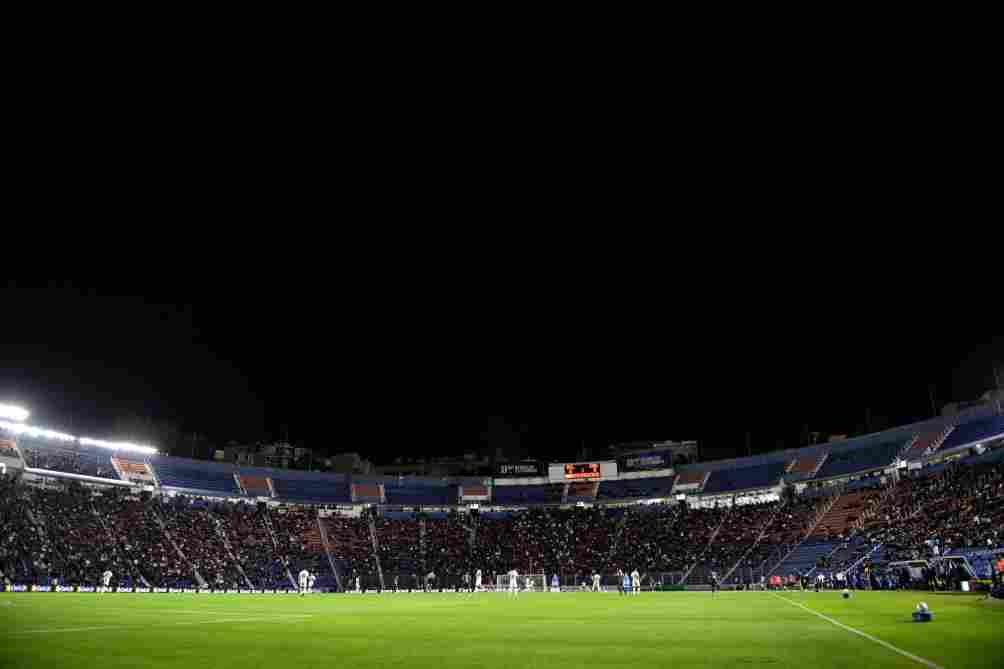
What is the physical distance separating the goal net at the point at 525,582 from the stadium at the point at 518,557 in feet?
0.96

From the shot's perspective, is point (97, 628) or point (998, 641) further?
point (97, 628)

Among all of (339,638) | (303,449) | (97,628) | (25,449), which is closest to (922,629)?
(339,638)

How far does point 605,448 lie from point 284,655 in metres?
98.8

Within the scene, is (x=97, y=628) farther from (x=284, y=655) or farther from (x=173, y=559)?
(x=173, y=559)

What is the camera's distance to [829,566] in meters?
51.0

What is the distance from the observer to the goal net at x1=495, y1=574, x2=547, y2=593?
62781 mm

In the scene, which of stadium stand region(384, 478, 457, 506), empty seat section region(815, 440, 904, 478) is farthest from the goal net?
empty seat section region(815, 440, 904, 478)

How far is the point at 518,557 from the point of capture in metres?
70.4

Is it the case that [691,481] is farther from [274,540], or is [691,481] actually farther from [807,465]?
[274,540]

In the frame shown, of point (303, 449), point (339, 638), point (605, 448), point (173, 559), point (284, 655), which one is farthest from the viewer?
point (605, 448)

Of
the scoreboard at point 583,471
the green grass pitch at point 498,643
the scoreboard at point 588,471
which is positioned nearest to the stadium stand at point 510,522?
the scoreboard at point 588,471

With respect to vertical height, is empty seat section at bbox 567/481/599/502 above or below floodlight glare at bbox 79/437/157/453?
below

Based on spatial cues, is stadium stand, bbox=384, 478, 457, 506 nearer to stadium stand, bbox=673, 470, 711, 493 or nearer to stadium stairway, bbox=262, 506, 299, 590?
stadium stairway, bbox=262, 506, 299, 590

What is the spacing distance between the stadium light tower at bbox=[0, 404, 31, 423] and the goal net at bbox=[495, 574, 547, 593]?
4558cm
